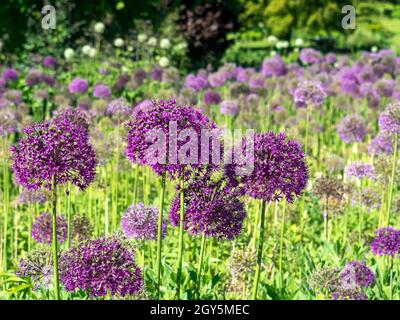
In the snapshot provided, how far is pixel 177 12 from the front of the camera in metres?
18.0

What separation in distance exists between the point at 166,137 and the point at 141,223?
3.76 ft

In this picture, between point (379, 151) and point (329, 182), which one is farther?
point (379, 151)

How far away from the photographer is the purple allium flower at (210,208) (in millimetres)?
2693

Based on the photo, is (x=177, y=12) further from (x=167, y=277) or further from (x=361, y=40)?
(x=167, y=277)

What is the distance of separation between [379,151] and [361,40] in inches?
740

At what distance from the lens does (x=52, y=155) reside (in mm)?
2486

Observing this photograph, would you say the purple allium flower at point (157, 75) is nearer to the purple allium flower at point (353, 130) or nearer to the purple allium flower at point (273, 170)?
the purple allium flower at point (353, 130)

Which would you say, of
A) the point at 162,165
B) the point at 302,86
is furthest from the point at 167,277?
the point at 302,86

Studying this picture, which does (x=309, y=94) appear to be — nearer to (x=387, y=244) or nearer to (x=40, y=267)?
(x=387, y=244)

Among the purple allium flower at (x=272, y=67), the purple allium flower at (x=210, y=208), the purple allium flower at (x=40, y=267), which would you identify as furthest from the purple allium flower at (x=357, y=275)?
the purple allium flower at (x=272, y=67)

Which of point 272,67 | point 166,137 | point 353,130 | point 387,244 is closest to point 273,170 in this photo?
point 166,137

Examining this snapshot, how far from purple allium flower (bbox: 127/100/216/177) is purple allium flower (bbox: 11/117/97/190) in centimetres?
21

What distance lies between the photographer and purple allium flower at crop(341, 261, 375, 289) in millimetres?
3381
